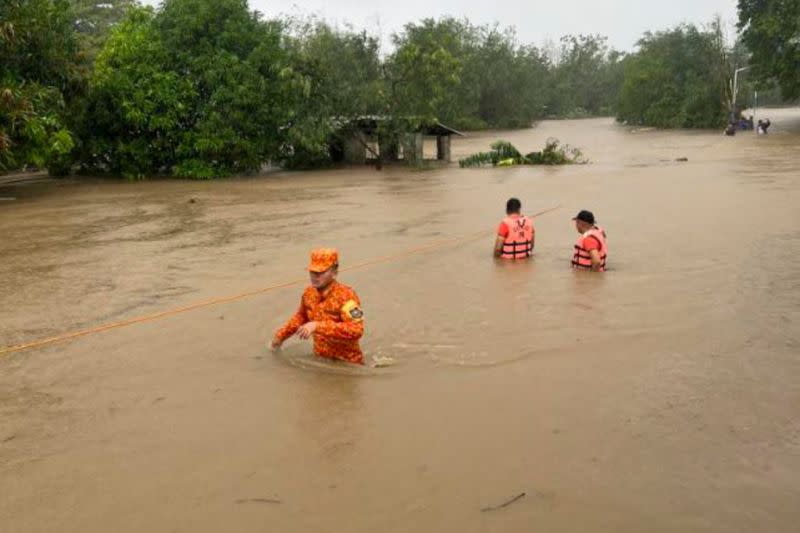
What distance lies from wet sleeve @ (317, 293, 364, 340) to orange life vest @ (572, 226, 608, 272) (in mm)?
4626

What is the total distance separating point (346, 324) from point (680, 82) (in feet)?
187

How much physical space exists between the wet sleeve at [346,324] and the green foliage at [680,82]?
51.7 meters

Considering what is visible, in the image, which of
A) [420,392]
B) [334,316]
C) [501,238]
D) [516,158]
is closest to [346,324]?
[334,316]

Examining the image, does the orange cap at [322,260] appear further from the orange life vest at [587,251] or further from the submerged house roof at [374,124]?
the submerged house roof at [374,124]

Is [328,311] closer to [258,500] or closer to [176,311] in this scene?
[258,500]

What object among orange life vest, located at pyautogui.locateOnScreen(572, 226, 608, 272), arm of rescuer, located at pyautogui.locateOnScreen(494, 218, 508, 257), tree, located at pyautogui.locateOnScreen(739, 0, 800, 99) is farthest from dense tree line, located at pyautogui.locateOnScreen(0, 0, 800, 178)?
tree, located at pyautogui.locateOnScreen(739, 0, 800, 99)

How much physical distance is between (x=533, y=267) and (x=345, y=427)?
5.58 m

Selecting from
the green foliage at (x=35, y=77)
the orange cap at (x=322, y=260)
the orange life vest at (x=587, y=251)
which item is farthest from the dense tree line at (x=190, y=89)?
the orange cap at (x=322, y=260)

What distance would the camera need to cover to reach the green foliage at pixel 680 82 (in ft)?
173

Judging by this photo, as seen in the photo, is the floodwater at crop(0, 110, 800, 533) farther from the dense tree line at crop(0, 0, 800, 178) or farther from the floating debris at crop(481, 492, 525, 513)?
the dense tree line at crop(0, 0, 800, 178)

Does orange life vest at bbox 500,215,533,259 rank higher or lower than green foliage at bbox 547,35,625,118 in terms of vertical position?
lower

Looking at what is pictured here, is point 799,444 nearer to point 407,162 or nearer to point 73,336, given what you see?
point 73,336

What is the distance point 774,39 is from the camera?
128 feet

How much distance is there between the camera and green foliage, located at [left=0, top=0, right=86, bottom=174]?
60.7 ft
